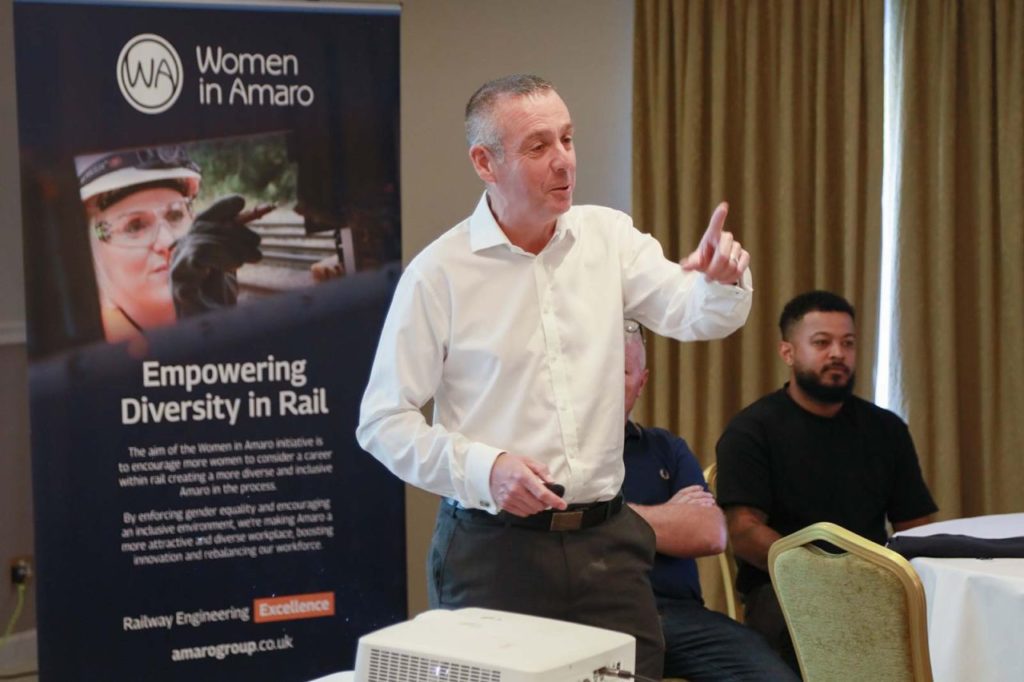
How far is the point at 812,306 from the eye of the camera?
3.80m

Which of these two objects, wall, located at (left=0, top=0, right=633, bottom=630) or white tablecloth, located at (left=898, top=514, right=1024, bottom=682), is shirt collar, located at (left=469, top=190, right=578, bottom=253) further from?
wall, located at (left=0, top=0, right=633, bottom=630)

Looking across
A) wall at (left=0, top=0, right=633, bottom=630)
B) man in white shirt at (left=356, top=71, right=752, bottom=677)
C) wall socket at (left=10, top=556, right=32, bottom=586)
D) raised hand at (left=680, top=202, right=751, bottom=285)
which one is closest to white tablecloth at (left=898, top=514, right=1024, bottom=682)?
man in white shirt at (left=356, top=71, right=752, bottom=677)

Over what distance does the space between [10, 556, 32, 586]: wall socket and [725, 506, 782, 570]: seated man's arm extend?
2.54 m

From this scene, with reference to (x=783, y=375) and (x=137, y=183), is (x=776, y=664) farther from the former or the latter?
(x=137, y=183)

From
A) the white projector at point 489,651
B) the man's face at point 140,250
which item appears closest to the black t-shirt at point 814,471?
the man's face at point 140,250

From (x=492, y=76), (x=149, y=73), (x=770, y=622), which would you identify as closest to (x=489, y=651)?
(x=770, y=622)

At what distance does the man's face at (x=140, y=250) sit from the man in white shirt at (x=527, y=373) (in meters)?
1.64

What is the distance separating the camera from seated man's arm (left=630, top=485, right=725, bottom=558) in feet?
10.1

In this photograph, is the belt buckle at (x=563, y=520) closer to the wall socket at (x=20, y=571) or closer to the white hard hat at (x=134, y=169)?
the white hard hat at (x=134, y=169)

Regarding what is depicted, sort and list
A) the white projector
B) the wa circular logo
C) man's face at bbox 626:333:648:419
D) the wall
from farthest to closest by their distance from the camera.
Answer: the wall → the wa circular logo → man's face at bbox 626:333:648:419 → the white projector

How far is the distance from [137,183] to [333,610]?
142 centimetres

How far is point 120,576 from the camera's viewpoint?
3666mm

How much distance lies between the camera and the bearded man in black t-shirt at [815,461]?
3533 millimetres

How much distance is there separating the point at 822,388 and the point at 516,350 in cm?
173
